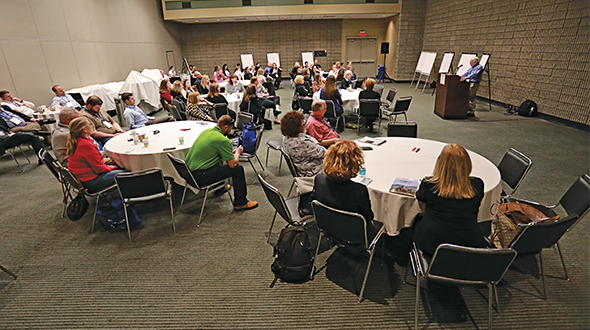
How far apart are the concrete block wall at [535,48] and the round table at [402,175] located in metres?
6.07

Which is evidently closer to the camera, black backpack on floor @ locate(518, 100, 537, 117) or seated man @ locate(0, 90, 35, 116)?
seated man @ locate(0, 90, 35, 116)

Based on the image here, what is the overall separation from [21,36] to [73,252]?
7148 millimetres

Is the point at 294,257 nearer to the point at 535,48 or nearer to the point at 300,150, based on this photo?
the point at 300,150

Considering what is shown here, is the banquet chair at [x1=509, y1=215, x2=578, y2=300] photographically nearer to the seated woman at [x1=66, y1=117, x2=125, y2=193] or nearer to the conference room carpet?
the conference room carpet

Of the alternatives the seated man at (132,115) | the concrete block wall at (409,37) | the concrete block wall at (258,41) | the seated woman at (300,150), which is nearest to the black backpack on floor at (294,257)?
the seated woman at (300,150)

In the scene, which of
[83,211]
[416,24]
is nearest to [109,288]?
[83,211]

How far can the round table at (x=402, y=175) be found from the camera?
2596mm

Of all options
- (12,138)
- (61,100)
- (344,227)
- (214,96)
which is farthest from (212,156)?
(61,100)

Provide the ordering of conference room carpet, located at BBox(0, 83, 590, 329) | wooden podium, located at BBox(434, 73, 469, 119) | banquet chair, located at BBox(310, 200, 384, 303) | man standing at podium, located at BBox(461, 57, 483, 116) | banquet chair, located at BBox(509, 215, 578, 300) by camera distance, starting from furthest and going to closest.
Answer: man standing at podium, located at BBox(461, 57, 483, 116), wooden podium, located at BBox(434, 73, 469, 119), conference room carpet, located at BBox(0, 83, 590, 329), banquet chair, located at BBox(310, 200, 384, 303), banquet chair, located at BBox(509, 215, 578, 300)

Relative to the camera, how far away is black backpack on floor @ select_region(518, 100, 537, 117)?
823 centimetres

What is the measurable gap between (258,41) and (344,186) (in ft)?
58.0

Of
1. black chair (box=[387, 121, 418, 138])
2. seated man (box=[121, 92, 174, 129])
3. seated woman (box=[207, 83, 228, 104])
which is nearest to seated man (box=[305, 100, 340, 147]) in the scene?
black chair (box=[387, 121, 418, 138])

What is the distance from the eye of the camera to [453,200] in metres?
2.10

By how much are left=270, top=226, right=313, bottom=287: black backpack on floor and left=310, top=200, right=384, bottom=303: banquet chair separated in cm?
29
